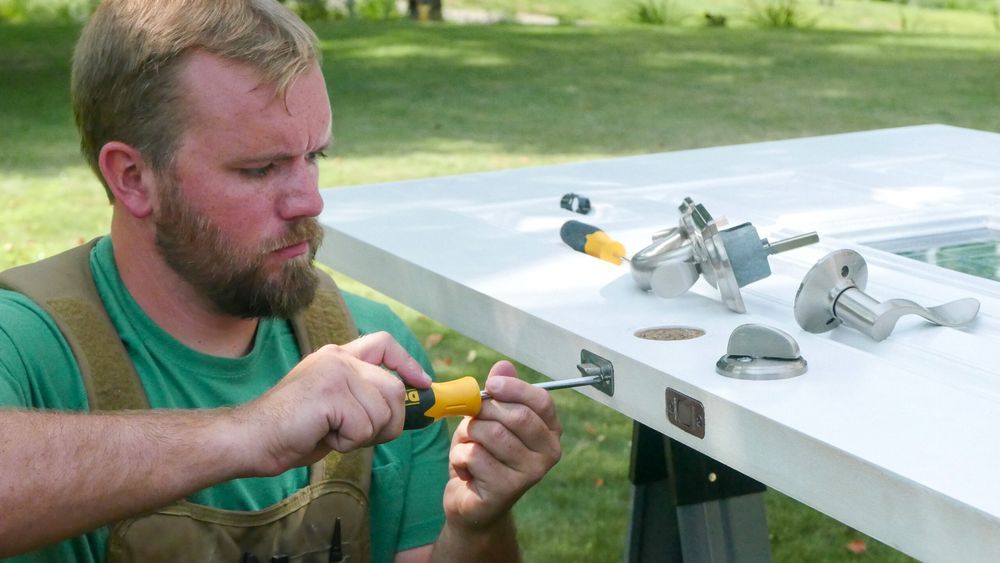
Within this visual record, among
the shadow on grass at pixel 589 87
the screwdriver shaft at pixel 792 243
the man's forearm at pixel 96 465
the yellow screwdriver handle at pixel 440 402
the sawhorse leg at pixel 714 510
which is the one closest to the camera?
the man's forearm at pixel 96 465

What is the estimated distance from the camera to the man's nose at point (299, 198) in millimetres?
1949

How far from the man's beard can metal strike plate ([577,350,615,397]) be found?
16.4 inches

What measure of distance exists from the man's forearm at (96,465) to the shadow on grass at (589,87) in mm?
7845

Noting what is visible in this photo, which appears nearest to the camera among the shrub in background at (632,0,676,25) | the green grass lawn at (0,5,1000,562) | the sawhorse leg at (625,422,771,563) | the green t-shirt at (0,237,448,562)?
the green t-shirt at (0,237,448,562)

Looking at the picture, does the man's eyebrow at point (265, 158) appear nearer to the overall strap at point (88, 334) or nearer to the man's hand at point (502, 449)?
the overall strap at point (88, 334)

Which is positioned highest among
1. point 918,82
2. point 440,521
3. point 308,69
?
point 308,69

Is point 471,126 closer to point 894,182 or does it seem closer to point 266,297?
point 894,182

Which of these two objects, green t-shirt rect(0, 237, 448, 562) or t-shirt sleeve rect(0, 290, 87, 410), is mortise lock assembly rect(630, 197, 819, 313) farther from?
t-shirt sleeve rect(0, 290, 87, 410)

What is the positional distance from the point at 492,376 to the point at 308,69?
0.54 metres

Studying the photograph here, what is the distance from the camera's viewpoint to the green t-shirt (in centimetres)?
181

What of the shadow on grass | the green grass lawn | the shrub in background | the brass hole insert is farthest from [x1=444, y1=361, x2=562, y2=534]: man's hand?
the shrub in background

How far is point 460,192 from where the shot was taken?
3008 millimetres

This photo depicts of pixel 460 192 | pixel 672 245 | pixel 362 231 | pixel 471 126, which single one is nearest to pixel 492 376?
pixel 672 245

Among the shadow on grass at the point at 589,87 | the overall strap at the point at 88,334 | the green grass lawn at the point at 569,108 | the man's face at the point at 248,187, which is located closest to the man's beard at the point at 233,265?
the man's face at the point at 248,187
